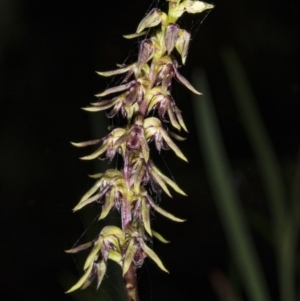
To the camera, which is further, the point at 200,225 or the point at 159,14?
the point at 200,225

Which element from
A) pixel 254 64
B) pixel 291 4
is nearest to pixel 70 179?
pixel 254 64

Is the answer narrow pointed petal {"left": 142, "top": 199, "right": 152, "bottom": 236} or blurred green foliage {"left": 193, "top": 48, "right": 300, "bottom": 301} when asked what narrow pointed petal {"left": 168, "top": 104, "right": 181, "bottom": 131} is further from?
blurred green foliage {"left": 193, "top": 48, "right": 300, "bottom": 301}

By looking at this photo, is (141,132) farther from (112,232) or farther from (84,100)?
(84,100)

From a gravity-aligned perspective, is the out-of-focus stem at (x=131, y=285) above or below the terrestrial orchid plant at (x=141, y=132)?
below

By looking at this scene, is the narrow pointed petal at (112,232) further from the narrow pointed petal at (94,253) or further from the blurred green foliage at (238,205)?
the blurred green foliage at (238,205)

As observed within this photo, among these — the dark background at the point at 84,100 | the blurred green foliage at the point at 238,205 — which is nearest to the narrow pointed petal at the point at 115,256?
the blurred green foliage at the point at 238,205

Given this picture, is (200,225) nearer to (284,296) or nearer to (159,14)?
(284,296)
